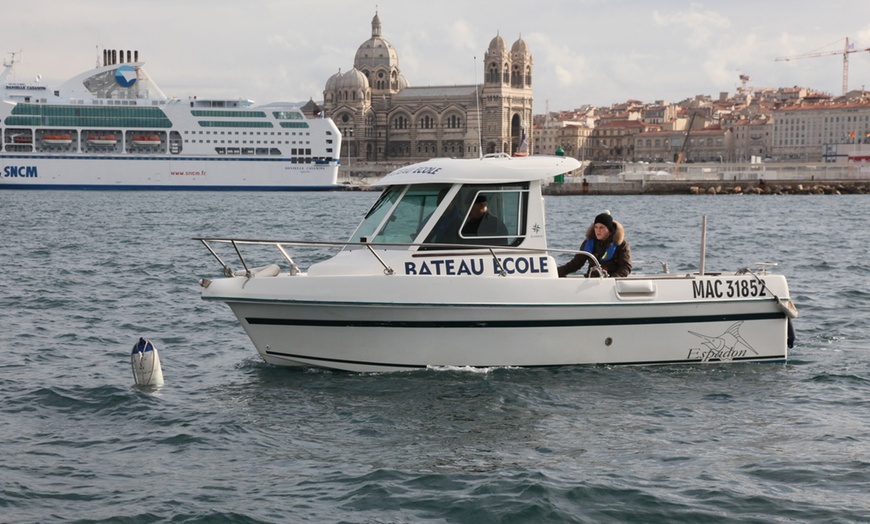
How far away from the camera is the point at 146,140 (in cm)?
9119

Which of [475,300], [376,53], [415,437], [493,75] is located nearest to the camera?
[415,437]

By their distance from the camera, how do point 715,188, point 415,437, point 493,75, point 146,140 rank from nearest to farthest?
point 415,437 → point 715,188 → point 146,140 → point 493,75

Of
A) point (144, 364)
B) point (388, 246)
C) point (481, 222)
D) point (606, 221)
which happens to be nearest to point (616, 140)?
point (606, 221)

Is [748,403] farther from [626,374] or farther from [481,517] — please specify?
[481,517]

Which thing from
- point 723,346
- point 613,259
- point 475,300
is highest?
point 613,259

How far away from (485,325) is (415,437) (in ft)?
5.55

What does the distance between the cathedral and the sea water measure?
134 metres

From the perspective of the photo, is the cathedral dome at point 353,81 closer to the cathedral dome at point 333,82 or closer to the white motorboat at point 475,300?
the cathedral dome at point 333,82

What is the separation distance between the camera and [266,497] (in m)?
7.06

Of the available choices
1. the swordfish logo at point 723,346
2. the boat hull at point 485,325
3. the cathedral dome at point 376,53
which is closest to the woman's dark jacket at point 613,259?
the boat hull at point 485,325

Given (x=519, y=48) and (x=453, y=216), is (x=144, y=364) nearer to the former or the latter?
(x=453, y=216)

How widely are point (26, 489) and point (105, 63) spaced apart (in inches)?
4059

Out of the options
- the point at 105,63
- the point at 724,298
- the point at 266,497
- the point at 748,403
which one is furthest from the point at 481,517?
the point at 105,63

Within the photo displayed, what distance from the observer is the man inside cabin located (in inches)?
408
